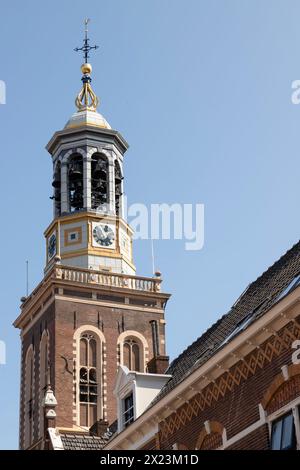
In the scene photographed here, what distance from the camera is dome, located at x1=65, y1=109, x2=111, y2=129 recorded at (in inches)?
2271

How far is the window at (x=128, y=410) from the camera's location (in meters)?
31.1

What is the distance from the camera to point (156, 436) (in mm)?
27703

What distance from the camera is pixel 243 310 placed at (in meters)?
28.6

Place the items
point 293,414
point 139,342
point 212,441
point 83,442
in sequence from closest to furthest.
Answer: point 293,414 < point 212,441 < point 83,442 < point 139,342

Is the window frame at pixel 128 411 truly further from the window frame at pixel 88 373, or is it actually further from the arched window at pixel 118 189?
the arched window at pixel 118 189

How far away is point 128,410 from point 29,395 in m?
22.4

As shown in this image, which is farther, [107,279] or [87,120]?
[87,120]

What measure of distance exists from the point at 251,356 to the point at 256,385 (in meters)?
0.66

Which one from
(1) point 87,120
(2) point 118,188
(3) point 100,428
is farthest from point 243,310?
(1) point 87,120

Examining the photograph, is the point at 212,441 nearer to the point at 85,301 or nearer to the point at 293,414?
the point at 293,414

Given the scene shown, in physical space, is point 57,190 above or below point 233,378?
above

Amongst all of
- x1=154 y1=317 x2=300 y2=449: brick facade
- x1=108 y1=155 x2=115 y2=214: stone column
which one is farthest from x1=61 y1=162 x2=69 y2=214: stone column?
x1=154 y1=317 x2=300 y2=449: brick facade

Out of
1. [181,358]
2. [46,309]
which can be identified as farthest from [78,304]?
[181,358]

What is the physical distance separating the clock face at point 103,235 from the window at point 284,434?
32735 millimetres
